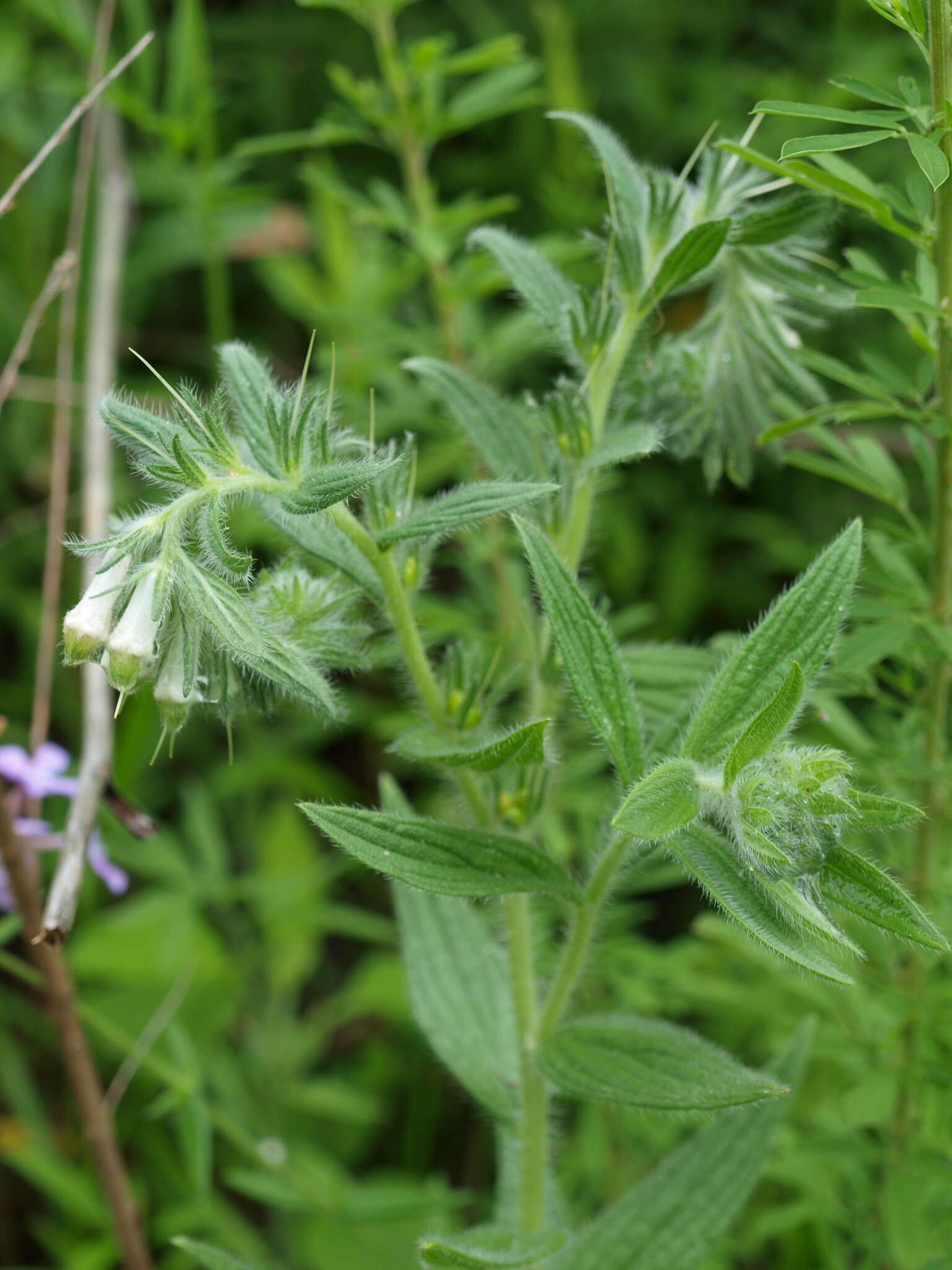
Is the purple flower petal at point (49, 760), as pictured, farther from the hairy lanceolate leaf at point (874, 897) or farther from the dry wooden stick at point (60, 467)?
the hairy lanceolate leaf at point (874, 897)

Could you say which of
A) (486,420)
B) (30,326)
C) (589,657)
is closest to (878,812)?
(589,657)

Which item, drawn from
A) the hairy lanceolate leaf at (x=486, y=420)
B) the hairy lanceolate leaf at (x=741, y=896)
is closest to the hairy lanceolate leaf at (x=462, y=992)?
the hairy lanceolate leaf at (x=741, y=896)

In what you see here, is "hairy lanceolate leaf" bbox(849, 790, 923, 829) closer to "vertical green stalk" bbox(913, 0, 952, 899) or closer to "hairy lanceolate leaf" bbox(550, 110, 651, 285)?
"vertical green stalk" bbox(913, 0, 952, 899)

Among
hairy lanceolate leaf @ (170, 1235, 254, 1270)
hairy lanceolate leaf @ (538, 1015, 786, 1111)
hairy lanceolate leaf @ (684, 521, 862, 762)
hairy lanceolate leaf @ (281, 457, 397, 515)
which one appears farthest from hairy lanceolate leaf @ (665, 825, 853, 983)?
hairy lanceolate leaf @ (170, 1235, 254, 1270)

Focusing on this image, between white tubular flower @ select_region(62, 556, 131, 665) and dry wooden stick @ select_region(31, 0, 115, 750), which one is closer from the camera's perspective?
white tubular flower @ select_region(62, 556, 131, 665)

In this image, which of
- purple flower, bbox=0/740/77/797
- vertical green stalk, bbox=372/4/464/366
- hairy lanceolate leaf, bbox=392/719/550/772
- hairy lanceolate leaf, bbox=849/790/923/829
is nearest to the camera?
hairy lanceolate leaf, bbox=849/790/923/829

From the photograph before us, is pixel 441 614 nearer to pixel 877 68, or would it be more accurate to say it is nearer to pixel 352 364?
pixel 352 364

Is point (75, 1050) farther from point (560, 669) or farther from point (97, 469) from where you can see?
point (97, 469)
